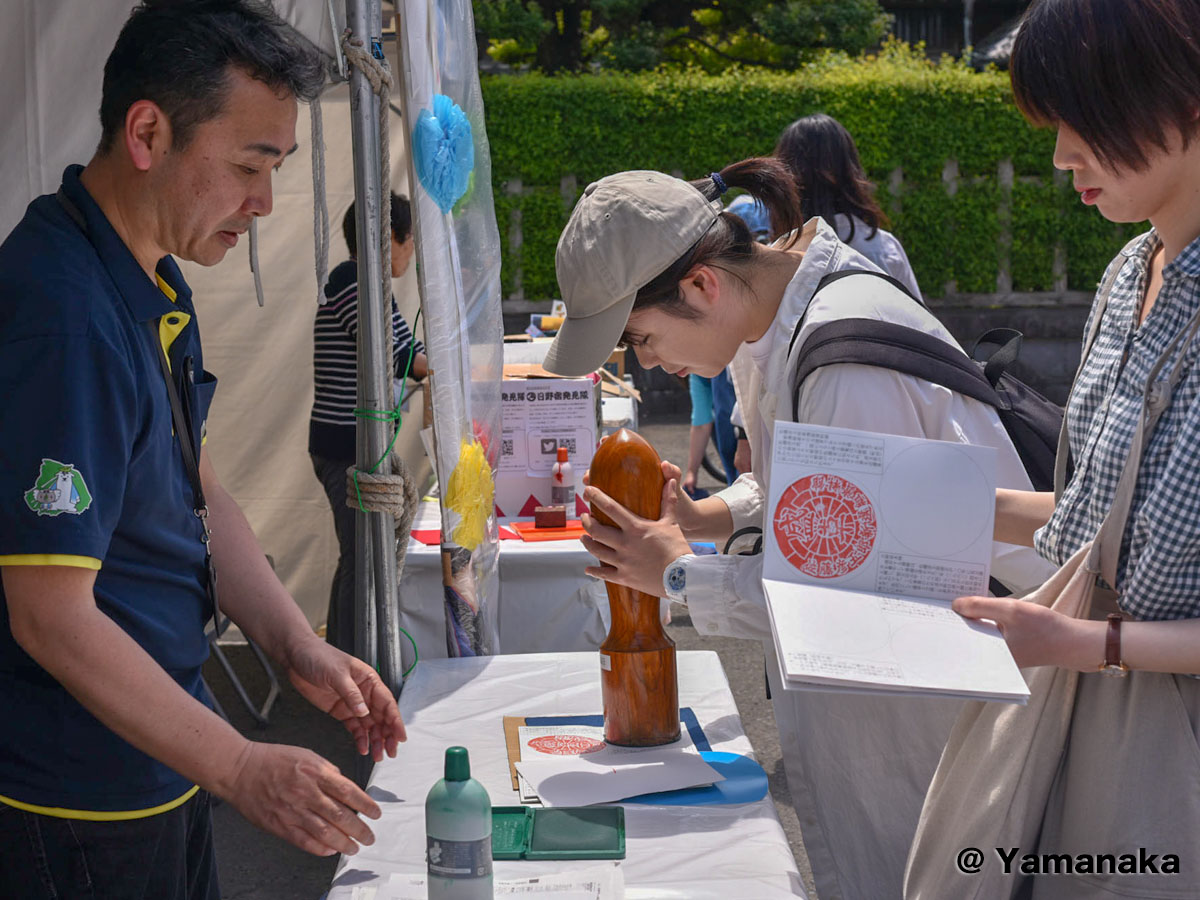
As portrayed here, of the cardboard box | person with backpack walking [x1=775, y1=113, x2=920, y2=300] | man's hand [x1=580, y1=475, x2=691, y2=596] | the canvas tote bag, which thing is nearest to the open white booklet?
the canvas tote bag

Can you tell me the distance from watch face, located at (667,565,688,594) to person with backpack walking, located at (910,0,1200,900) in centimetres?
46

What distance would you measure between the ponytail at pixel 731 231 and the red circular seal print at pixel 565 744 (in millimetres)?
706

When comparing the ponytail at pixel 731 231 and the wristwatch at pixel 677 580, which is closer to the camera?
the wristwatch at pixel 677 580

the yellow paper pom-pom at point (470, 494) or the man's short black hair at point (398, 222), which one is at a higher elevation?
the man's short black hair at point (398, 222)

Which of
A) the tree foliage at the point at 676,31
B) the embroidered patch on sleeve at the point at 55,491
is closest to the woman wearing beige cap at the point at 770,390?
the embroidered patch on sleeve at the point at 55,491

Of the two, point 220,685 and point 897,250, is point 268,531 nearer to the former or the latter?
point 220,685

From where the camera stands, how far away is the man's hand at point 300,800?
127 cm

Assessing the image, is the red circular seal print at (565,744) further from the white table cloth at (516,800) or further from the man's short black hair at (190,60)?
the man's short black hair at (190,60)

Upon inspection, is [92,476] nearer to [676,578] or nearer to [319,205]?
[676,578]

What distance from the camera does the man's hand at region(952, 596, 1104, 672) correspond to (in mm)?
1259

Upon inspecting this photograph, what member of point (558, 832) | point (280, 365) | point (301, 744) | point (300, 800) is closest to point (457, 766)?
point (300, 800)

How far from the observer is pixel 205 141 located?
4.81 ft

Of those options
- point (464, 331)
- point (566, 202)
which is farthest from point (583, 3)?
point (464, 331)

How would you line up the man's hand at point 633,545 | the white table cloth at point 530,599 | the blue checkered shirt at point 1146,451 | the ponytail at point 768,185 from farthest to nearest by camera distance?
the white table cloth at point 530,599
the ponytail at point 768,185
the man's hand at point 633,545
the blue checkered shirt at point 1146,451
